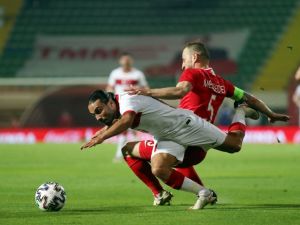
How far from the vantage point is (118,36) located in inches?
→ 1489

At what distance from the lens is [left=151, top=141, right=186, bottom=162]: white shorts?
9.05 meters

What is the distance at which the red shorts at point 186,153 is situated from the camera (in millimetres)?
9391

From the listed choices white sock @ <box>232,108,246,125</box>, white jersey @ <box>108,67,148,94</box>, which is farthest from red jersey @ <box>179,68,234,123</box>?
white jersey @ <box>108,67,148,94</box>

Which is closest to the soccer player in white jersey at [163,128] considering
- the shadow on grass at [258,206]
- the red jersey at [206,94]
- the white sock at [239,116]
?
the shadow on grass at [258,206]

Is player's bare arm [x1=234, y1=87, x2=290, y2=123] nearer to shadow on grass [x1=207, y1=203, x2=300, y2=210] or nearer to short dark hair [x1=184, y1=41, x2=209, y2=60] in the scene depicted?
short dark hair [x1=184, y1=41, x2=209, y2=60]

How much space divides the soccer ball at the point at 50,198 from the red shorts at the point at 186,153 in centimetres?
99

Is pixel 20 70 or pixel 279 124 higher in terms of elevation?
pixel 20 70

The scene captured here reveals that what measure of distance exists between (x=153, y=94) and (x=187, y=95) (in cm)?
112

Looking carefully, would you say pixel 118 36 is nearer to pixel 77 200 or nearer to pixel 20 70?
pixel 20 70

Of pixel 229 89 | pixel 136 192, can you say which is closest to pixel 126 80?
pixel 136 192

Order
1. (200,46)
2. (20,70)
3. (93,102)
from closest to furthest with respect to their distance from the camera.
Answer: (93,102) → (200,46) → (20,70)

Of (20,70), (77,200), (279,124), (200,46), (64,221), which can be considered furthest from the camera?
(20,70)

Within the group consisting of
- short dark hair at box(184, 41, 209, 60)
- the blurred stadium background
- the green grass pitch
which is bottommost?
the green grass pitch

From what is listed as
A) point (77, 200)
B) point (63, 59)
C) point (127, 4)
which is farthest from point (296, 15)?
point (77, 200)
